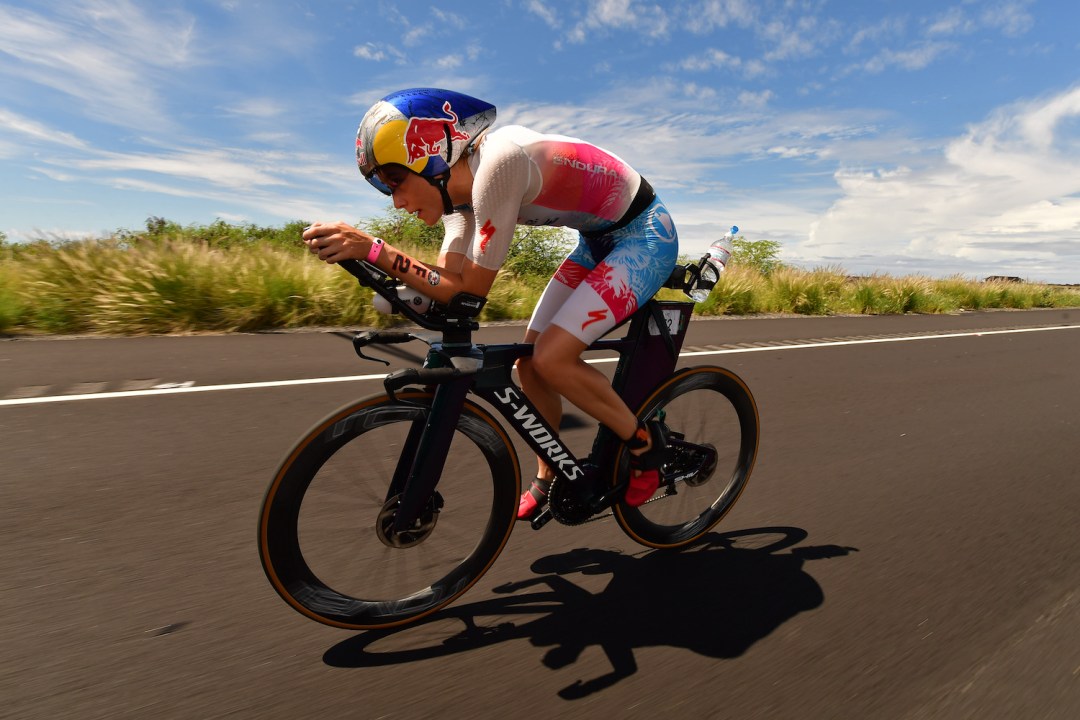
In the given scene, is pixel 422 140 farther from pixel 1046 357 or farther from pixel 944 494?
pixel 1046 357

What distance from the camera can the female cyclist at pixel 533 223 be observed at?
2047mm

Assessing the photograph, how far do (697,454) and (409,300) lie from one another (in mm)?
1622

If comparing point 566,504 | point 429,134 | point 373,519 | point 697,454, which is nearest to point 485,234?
point 429,134

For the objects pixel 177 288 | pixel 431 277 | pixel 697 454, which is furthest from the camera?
pixel 177 288

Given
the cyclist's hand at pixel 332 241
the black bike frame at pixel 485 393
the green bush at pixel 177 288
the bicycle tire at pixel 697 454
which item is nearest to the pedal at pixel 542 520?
the black bike frame at pixel 485 393

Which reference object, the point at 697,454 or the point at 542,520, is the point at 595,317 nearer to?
the point at 542,520

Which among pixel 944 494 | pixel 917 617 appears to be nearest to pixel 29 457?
pixel 917 617

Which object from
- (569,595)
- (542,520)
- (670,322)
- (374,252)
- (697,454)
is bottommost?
(569,595)

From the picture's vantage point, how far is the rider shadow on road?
7.22 ft

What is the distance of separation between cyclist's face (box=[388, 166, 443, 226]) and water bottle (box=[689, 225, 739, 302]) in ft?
3.58

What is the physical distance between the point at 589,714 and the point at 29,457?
3357 mm

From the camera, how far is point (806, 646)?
2.25m

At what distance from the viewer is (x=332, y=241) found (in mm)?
1823

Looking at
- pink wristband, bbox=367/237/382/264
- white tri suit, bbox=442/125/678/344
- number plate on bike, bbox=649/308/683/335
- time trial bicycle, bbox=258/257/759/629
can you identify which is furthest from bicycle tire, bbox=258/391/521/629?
number plate on bike, bbox=649/308/683/335
